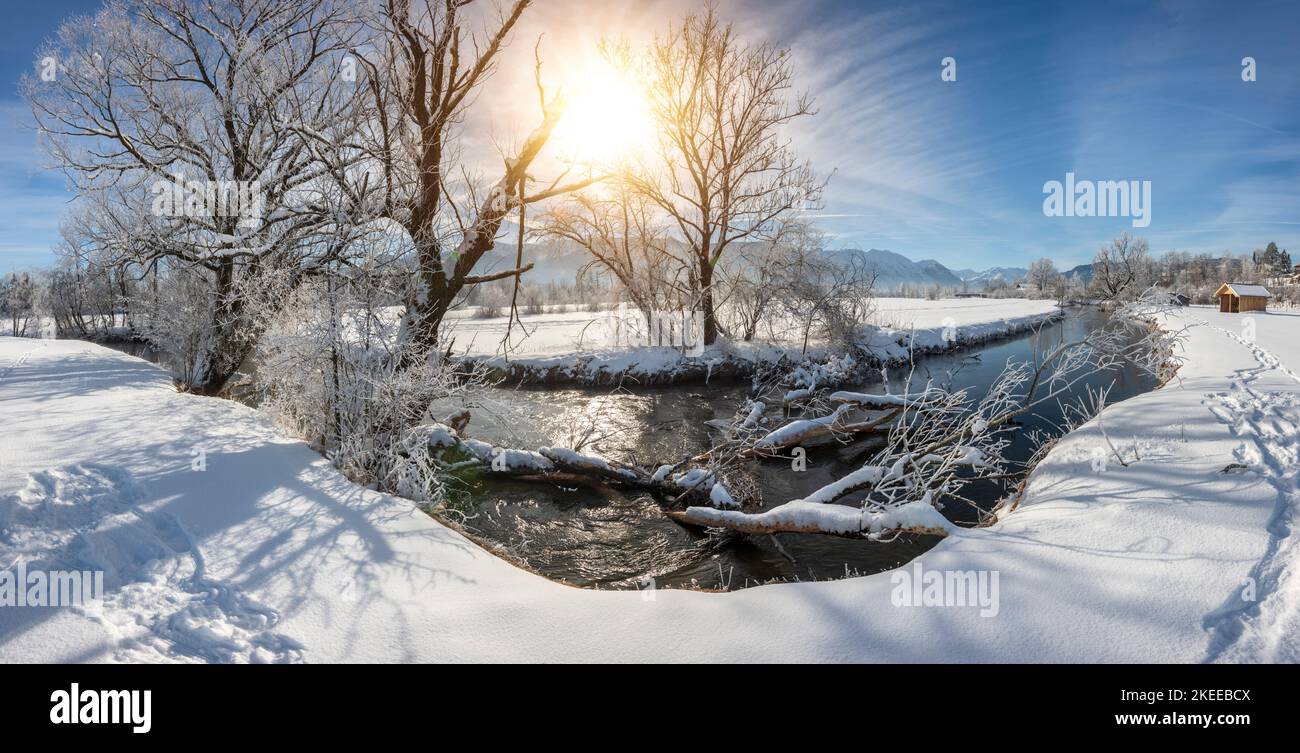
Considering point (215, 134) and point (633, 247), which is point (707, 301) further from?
point (215, 134)

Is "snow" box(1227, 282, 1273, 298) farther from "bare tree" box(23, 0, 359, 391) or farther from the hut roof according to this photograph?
"bare tree" box(23, 0, 359, 391)

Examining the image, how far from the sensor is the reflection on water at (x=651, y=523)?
6203mm

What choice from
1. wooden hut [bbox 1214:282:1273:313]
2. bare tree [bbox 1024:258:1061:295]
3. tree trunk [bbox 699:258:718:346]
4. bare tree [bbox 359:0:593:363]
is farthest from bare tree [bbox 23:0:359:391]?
bare tree [bbox 1024:258:1061:295]

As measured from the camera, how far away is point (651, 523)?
7.44m

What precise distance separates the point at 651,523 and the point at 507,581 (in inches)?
133

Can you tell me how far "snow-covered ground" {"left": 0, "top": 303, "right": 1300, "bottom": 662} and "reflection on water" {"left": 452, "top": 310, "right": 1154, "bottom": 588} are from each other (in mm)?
1666

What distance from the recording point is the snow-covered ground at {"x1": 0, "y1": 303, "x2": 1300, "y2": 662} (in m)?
2.98

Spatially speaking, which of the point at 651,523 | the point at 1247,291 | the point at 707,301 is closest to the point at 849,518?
the point at 651,523

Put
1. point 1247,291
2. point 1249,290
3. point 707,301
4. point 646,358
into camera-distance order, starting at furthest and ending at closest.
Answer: point 1249,290
point 1247,291
point 707,301
point 646,358

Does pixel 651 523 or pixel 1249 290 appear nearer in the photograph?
pixel 651 523

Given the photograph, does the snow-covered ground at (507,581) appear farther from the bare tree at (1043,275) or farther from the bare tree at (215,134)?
the bare tree at (1043,275)

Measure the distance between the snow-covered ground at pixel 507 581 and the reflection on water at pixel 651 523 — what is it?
167 cm
